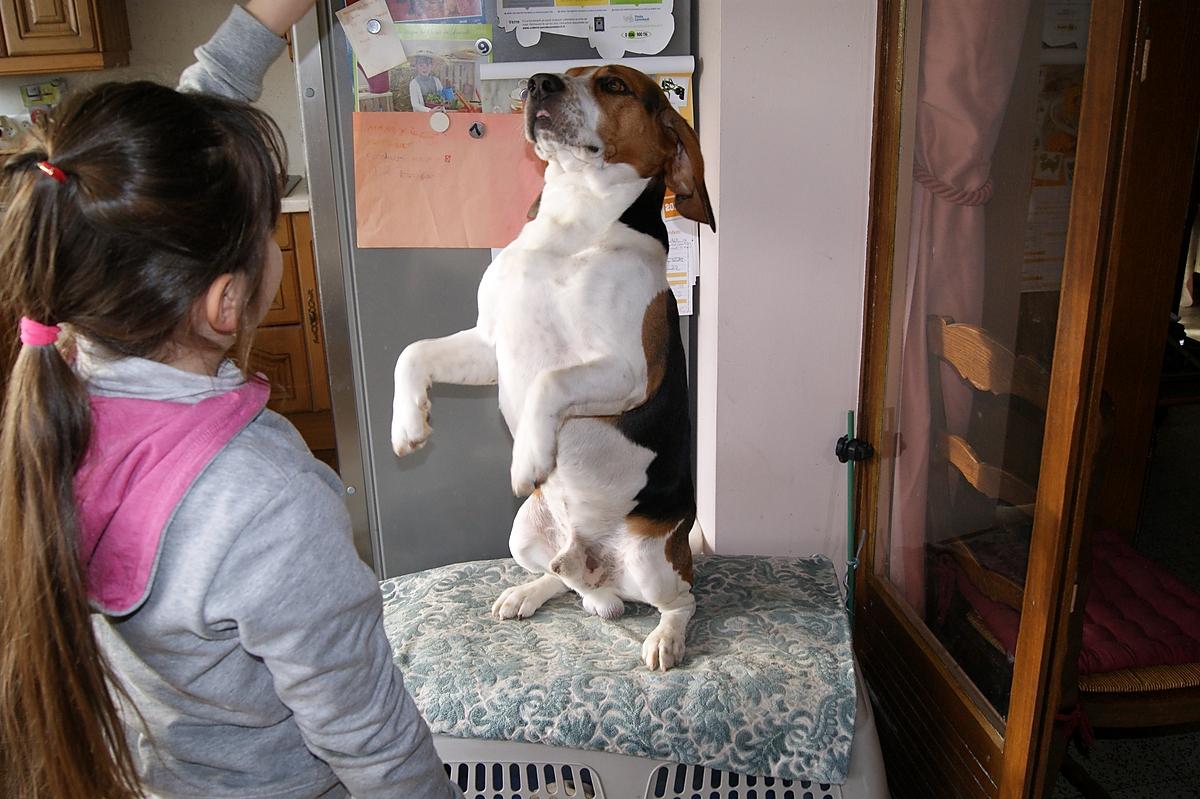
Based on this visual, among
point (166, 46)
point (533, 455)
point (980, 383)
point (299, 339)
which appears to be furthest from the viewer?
point (166, 46)

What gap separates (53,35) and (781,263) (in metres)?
3.34

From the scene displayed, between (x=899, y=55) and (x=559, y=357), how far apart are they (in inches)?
36.0

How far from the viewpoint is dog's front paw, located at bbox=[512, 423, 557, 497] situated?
4.16 ft

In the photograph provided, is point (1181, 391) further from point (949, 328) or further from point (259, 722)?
point (259, 722)

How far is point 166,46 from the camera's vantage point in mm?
4070

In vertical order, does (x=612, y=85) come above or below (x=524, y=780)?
above

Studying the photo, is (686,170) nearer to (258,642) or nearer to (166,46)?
(258,642)

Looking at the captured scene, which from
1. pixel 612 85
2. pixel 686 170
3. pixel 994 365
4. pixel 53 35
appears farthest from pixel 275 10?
pixel 53 35

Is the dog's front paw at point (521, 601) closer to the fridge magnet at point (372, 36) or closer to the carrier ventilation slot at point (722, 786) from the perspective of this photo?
the carrier ventilation slot at point (722, 786)

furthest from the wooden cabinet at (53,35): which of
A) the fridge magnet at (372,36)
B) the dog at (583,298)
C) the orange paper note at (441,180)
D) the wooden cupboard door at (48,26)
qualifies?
the dog at (583,298)

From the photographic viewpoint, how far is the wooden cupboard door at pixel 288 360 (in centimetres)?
377

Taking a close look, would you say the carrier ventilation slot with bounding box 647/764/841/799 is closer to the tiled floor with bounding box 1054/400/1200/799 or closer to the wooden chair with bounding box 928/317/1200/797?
the wooden chair with bounding box 928/317/1200/797

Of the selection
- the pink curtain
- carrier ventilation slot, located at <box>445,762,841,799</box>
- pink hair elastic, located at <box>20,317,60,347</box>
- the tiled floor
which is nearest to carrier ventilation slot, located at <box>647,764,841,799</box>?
carrier ventilation slot, located at <box>445,762,841,799</box>

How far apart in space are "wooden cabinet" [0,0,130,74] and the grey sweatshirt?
11.6 ft
